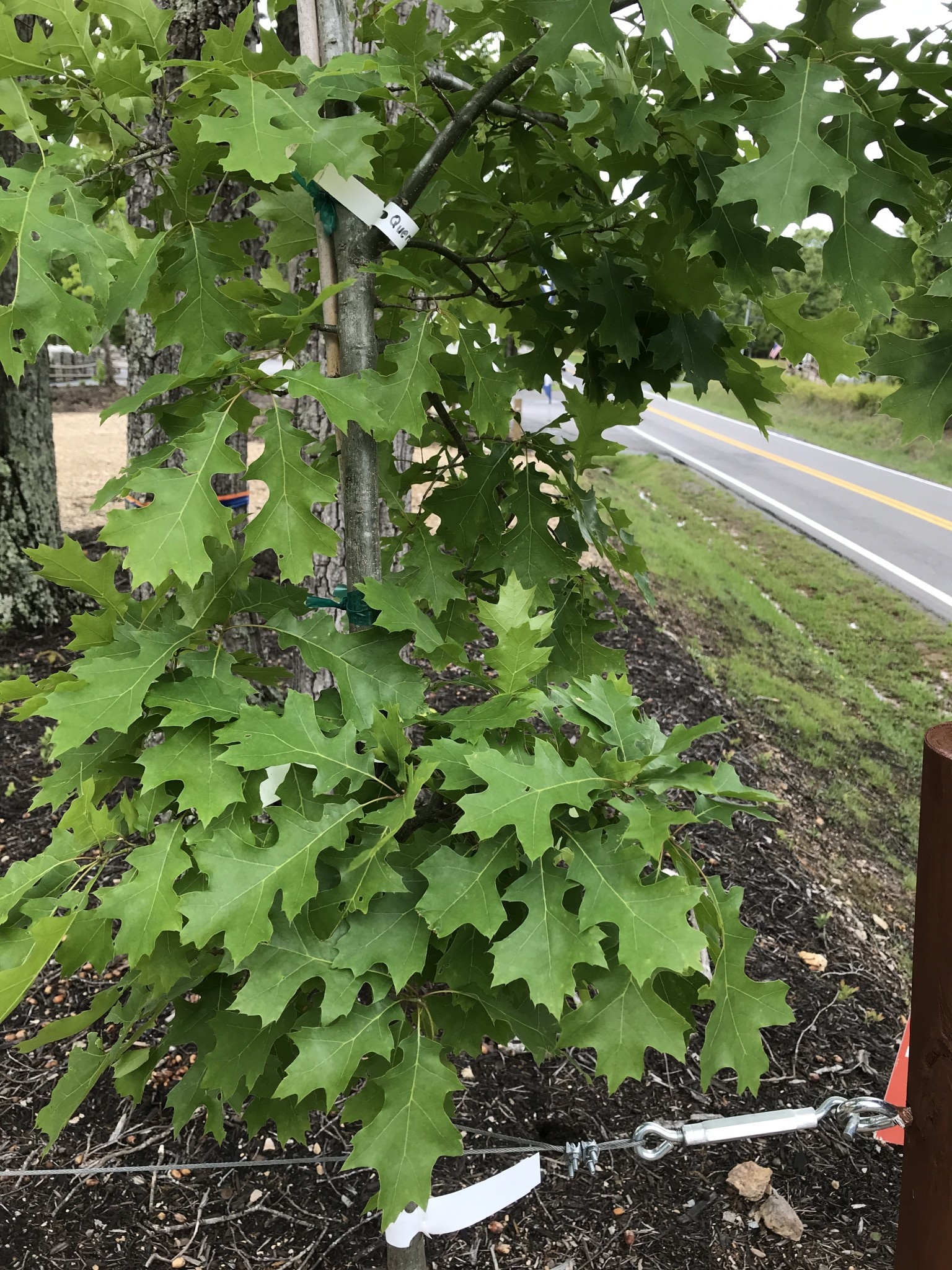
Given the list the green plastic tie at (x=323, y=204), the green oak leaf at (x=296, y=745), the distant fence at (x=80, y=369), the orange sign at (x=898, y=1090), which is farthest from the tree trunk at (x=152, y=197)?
the distant fence at (x=80, y=369)

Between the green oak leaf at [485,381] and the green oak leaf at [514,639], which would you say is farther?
the green oak leaf at [485,381]

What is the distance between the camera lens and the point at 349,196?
1039 millimetres

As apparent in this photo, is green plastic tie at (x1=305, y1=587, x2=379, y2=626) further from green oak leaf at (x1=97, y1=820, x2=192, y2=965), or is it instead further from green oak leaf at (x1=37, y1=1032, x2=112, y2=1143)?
green oak leaf at (x1=37, y1=1032, x2=112, y2=1143)

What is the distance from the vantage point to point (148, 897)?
92cm

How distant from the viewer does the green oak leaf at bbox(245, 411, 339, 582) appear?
3.05ft

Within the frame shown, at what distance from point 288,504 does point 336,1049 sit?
1.86ft

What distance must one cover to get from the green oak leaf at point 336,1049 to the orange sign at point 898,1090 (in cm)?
72

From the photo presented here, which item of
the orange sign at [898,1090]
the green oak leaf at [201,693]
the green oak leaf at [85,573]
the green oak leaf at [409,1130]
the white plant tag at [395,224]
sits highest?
the white plant tag at [395,224]

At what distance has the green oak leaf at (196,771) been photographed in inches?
35.5

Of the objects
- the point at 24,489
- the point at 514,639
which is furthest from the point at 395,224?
the point at 24,489

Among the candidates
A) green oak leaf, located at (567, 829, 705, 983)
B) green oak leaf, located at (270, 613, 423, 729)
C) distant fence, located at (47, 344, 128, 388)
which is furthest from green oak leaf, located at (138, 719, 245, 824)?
distant fence, located at (47, 344, 128, 388)

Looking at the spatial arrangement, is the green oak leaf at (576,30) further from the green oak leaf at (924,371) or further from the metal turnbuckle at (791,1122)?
the metal turnbuckle at (791,1122)

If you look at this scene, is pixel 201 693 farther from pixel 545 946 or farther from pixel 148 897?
pixel 545 946

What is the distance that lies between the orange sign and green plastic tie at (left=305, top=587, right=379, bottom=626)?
91 centimetres
